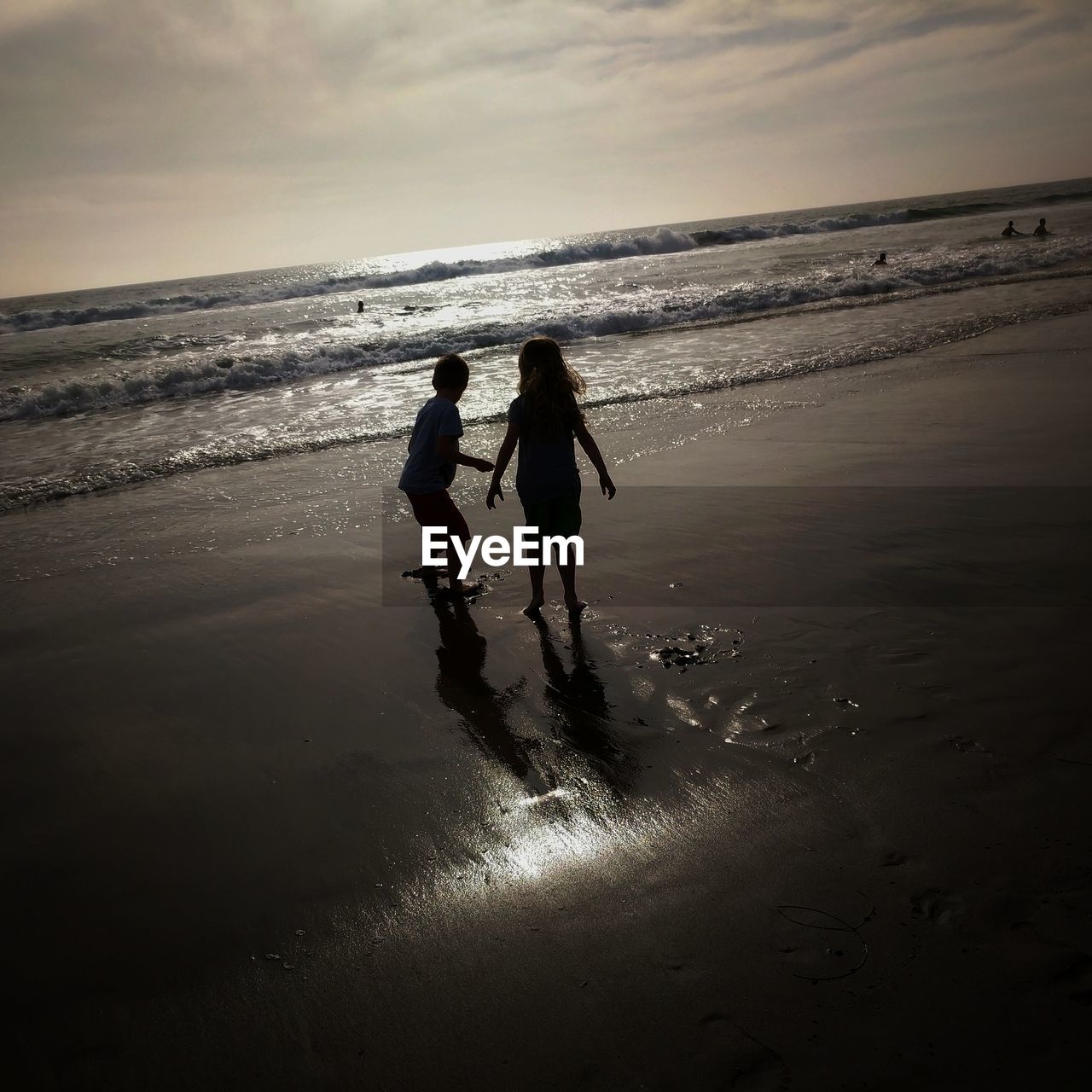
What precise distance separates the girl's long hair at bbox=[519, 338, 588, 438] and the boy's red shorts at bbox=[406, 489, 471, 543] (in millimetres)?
1008

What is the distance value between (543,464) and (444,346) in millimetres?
13635

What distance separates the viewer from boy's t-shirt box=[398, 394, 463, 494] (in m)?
5.48

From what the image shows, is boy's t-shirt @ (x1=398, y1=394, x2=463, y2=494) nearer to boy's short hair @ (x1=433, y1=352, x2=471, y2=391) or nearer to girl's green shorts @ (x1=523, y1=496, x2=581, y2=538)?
boy's short hair @ (x1=433, y1=352, x2=471, y2=391)

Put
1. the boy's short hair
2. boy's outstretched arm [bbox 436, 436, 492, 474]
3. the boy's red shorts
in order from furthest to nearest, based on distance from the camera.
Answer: the boy's red shorts, the boy's short hair, boy's outstretched arm [bbox 436, 436, 492, 474]

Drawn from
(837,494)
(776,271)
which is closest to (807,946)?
(837,494)

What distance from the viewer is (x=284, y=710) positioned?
3.96 metres

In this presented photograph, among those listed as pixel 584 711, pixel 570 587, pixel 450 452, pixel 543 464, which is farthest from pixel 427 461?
pixel 584 711

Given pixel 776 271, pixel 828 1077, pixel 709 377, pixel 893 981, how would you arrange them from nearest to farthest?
pixel 828 1077 < pixel 893 981 < pixel 709 377 < pixel 776 271

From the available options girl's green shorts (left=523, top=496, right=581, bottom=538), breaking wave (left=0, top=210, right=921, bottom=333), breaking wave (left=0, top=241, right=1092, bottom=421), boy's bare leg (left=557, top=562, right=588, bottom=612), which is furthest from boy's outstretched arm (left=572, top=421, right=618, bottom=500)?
breaking wave (left=0, top=210, right=921, bottom=333)

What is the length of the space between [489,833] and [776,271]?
1179 inches

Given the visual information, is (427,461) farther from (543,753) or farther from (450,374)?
(543,753)

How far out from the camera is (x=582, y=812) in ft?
9.96

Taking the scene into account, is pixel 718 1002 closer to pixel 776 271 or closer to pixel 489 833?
pixel 489 833

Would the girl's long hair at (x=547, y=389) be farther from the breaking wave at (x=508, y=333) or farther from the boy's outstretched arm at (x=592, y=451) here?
the breaking wave at (x=508, y=333)
